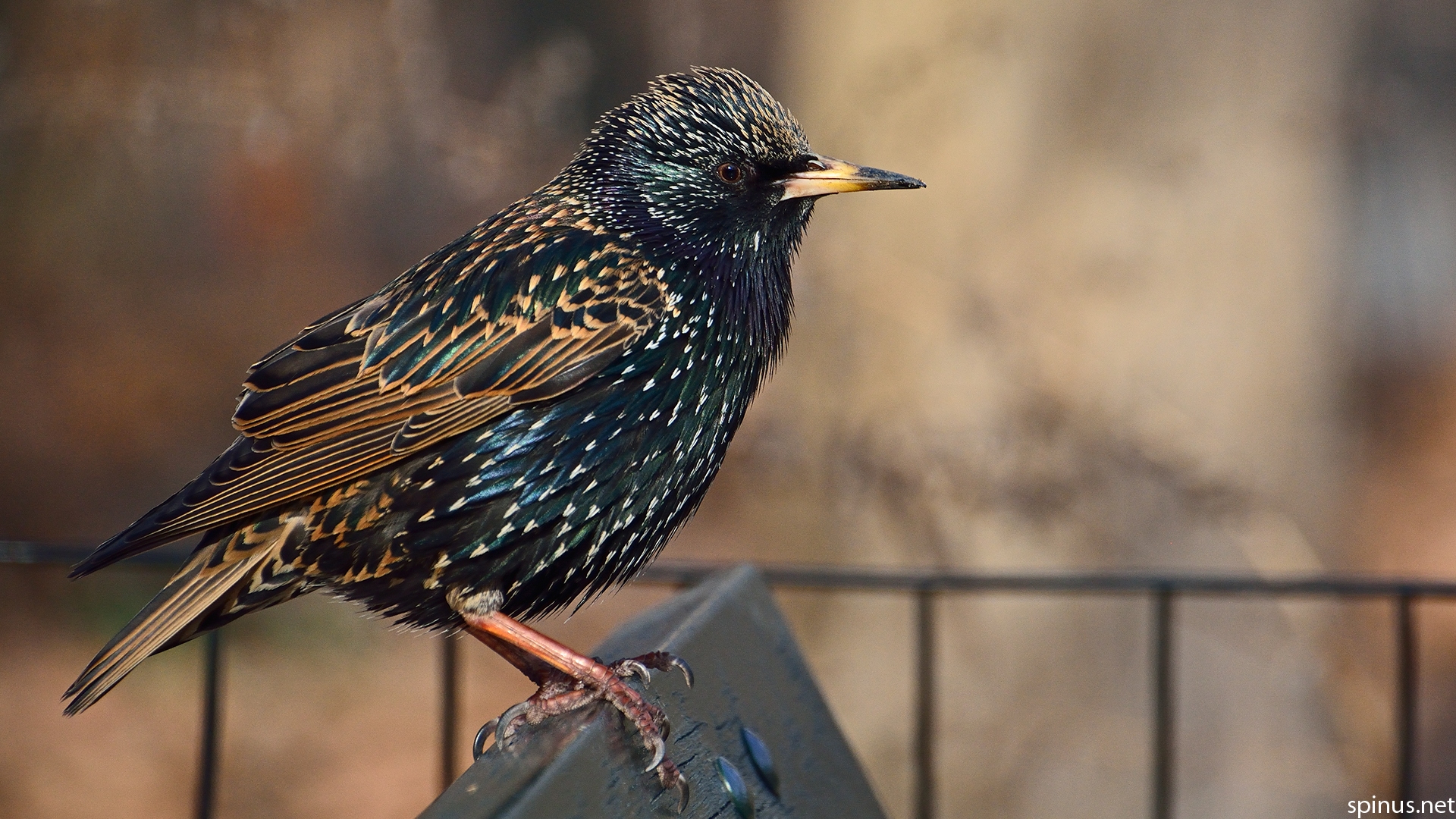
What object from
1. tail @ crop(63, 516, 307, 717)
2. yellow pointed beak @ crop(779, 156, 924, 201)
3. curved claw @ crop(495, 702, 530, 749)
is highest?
yellow pointed beak @ crop(779, 156, 924, 201)

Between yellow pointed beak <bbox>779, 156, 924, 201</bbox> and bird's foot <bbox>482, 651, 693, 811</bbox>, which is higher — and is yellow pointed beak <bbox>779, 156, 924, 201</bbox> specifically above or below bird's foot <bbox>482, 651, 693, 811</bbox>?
above

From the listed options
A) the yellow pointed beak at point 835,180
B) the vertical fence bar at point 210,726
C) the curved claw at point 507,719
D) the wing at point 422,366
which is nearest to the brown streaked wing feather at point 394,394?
the wing at point 422,366

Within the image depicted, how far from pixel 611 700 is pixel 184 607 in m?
0.65

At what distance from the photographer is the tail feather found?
1.75m

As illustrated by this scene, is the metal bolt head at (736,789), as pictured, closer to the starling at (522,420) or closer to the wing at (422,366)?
the starling at (522,420)

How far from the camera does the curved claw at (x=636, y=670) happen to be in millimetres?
1711

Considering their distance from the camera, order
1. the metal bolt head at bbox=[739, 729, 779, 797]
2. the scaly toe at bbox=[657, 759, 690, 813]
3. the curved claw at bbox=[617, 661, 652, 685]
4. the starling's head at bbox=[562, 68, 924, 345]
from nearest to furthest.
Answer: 1. the scaly toe at bbox=[657, 759, 690, 813]
2. the metal bolt head at bbox=[739, 729, 779, 797]
3. the curved claw at bbox=[617, 661, 652, 685]
4. the starling's head at bbox=[562, 68, 924, 345]

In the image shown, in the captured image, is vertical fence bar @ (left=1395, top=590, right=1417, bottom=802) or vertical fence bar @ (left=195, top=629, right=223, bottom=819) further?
vertical fence bar @ (left=1395, top=590, right=1417, bottom=802)

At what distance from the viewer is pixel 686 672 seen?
66.6 inches

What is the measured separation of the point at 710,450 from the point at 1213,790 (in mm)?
3620

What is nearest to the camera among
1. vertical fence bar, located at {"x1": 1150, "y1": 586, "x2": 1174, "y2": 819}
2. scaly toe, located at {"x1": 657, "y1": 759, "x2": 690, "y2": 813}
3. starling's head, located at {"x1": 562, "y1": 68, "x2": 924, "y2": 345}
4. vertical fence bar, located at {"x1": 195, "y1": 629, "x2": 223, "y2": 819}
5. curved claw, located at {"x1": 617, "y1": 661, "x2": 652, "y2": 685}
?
scaly toe, located at {"x1": 657, "y1": 759, "x2": 690, "y2": 813}

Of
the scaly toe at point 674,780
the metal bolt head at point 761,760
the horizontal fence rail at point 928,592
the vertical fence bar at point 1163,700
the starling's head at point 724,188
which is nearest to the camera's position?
the scaly toe at point 674,780

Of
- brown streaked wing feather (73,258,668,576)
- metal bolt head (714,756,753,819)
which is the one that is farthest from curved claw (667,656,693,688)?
brown streaked wing feather (73,258,668,576)

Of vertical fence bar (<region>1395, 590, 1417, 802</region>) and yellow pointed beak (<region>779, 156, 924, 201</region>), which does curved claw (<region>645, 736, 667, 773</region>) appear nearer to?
yellow pointed beak (<region>779, 156, 924, 201</region>)
